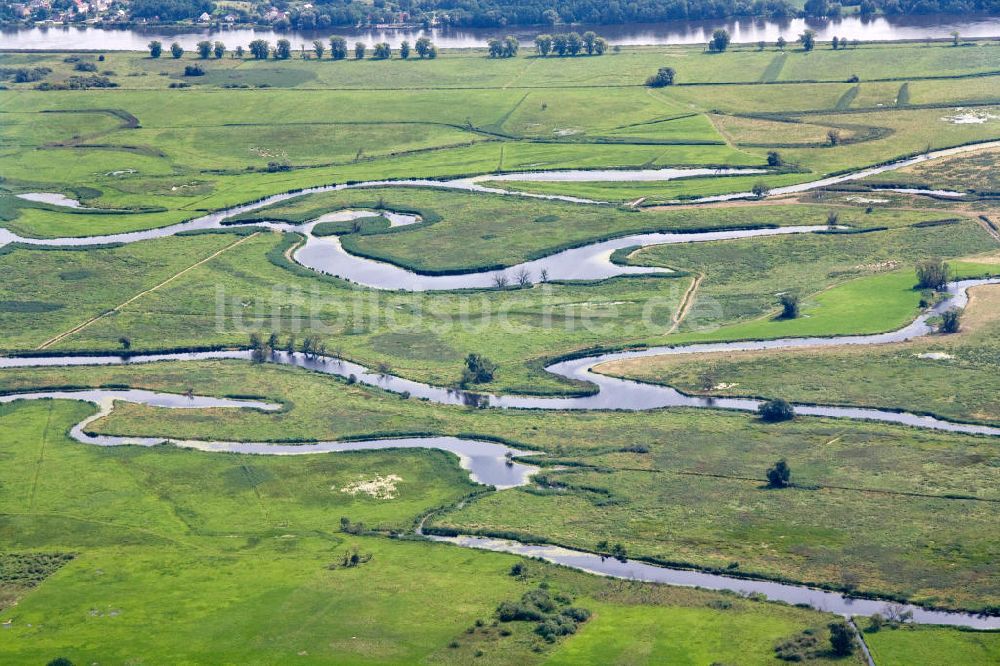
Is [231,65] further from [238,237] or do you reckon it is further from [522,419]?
[522,419]

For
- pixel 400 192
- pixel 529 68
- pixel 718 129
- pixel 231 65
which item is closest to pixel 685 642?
pixel 400 192

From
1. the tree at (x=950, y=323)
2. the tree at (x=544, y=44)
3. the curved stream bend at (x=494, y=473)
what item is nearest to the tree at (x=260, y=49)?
the tree at (x=544, y=44)

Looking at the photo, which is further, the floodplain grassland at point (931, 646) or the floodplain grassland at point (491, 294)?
the floodplain grassland at point (491, 294)

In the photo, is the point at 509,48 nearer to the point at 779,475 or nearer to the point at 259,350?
the point at 259,350

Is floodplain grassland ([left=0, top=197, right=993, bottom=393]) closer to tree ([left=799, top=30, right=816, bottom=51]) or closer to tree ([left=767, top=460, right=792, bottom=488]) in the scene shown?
tree ([left=767, top=460, right=792, bottom=488])

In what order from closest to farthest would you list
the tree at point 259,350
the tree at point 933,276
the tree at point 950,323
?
the tree at point 950,323, the tree at point 259,350, the tree at point 933,276

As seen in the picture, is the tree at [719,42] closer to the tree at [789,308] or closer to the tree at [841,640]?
the tree at [789,308]
